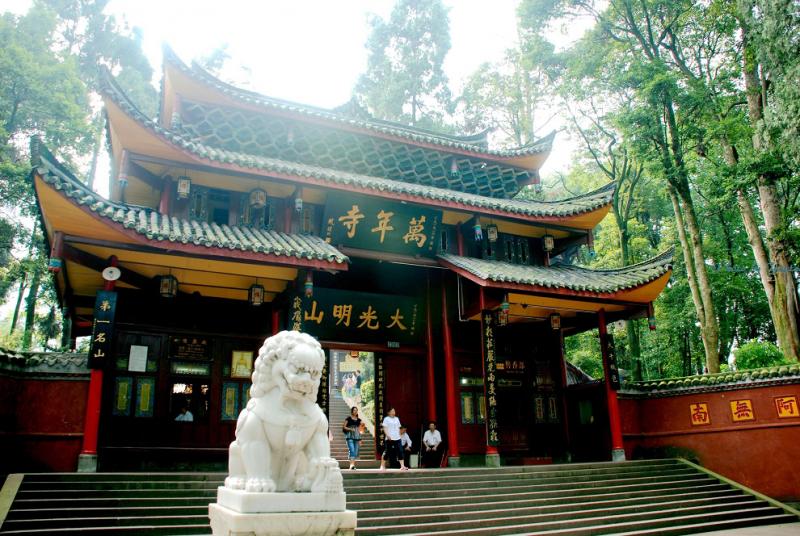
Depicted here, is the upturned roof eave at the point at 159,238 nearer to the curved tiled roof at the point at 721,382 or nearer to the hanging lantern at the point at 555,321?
the hanging lantern at the point at 555,321

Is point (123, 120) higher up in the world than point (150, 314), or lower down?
higher up

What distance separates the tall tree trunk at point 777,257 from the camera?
12.0 meters

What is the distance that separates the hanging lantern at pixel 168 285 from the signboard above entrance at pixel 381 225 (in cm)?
277

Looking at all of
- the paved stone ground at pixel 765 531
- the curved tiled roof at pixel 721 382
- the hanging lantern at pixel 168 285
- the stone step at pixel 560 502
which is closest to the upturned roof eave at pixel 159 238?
the hanging lantern at pixel 168 285

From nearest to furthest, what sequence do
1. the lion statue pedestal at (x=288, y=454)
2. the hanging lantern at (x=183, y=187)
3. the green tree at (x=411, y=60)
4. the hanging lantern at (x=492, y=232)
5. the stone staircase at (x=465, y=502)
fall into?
the lion statue pedestal at (x=288, y=454), the stone staircase at (x=465, y=502), the hanging lantern at (x=183, y=187), the hanging lantern at (x=492, y=232), the green tree at (x=411, y=60)

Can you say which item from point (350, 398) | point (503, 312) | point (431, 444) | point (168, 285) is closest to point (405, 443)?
point (431, 444)

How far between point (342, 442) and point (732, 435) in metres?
9.90

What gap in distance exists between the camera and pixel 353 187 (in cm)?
1004

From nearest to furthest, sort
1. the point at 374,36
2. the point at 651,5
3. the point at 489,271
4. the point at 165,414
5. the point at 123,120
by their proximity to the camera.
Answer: the point at 123,120 < the point at 165,414 < the point at 489,271 < the point at 651,5 < the point at 374,36

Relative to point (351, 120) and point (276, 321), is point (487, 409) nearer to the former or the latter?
point (276, 321)

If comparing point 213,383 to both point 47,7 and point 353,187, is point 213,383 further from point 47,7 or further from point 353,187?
point 47,7

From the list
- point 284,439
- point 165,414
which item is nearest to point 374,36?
point 165,414

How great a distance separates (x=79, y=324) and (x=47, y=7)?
1724 cm

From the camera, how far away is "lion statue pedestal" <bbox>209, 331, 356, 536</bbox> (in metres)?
3.66
